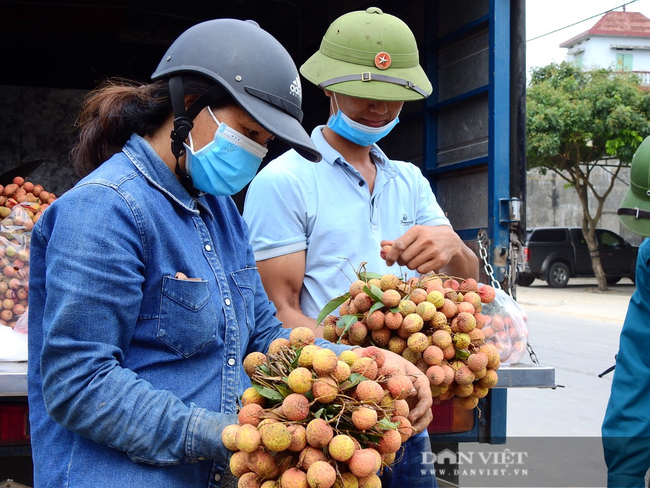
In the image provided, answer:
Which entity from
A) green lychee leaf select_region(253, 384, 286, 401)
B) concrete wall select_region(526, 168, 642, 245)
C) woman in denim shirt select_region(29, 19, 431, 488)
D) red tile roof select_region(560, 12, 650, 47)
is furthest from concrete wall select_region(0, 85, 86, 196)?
red tile roof select_region(560, 12, 650, 47)

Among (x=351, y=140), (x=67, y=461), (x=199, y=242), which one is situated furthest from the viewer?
(x=351, y=140)

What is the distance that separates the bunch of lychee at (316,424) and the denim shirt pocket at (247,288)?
204mm

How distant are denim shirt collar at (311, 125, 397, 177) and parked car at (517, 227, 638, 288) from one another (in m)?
16.6

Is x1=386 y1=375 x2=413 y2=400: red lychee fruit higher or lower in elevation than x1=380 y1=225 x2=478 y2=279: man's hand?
lower

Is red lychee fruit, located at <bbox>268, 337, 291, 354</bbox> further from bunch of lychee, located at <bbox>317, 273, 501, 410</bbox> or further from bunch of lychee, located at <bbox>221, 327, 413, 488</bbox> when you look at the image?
bunch of lychee, located at <bbox>317, 273, 501, 410</bbox>

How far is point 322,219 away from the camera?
2.54m

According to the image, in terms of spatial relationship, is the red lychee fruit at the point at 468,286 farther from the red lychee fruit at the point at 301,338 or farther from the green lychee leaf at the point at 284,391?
the green lychee leaf at the point at 284,391

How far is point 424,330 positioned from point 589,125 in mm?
17841

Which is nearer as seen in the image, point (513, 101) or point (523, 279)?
point (513, 101)

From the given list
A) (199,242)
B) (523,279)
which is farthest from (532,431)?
(523,279)

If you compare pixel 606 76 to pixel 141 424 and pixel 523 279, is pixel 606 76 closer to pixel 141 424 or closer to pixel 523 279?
pixel 523 279

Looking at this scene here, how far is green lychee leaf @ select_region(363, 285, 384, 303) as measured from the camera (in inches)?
84.3

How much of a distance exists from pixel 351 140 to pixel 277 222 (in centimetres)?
49

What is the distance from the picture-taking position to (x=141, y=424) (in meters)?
1.41
